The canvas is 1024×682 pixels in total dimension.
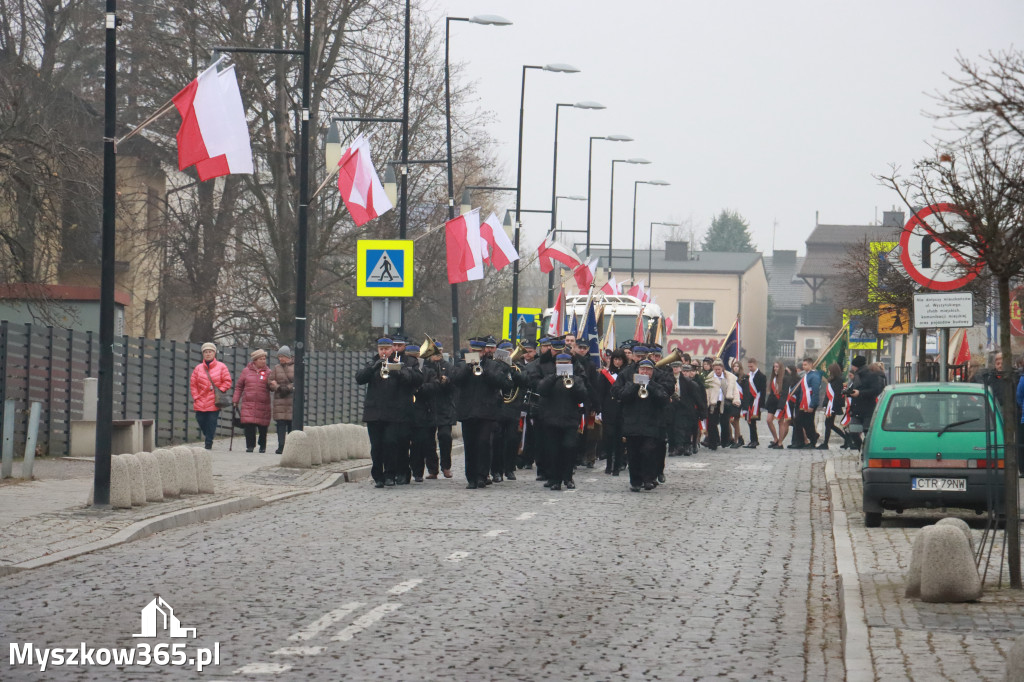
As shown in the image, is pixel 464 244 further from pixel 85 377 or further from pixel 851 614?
pixel 851 614

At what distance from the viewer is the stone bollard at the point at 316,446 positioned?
72.0 ft

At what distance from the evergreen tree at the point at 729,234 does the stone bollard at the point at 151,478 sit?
402 ft

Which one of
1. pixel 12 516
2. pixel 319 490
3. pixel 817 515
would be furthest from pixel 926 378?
pixel 12 516

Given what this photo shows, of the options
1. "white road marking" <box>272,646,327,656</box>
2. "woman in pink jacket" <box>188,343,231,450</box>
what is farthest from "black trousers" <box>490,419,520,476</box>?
"white road marking" <box>272,646,327,656</box>

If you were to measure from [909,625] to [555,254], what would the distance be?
29061 millimetres

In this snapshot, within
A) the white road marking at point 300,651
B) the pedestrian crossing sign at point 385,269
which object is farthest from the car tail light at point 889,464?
the pedestrian crossing sign at point 385,269

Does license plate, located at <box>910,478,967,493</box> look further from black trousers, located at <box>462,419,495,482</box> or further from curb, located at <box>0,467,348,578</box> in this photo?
curb, located at <box>0,467,348,578</box>

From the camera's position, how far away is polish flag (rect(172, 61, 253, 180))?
655 inches

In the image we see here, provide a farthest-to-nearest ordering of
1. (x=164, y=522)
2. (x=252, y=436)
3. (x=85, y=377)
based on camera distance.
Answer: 1. (x=252, y=436)
2. (x=85, y=377)
3. (x=164, y=522)

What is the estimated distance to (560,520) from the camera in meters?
15.5

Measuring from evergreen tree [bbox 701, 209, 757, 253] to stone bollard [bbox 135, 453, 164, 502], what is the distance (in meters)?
122

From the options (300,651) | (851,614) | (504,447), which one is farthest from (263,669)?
(504,447)

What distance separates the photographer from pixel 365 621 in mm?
9070

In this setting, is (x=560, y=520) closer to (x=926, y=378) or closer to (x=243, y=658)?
(x=243, y=658)
